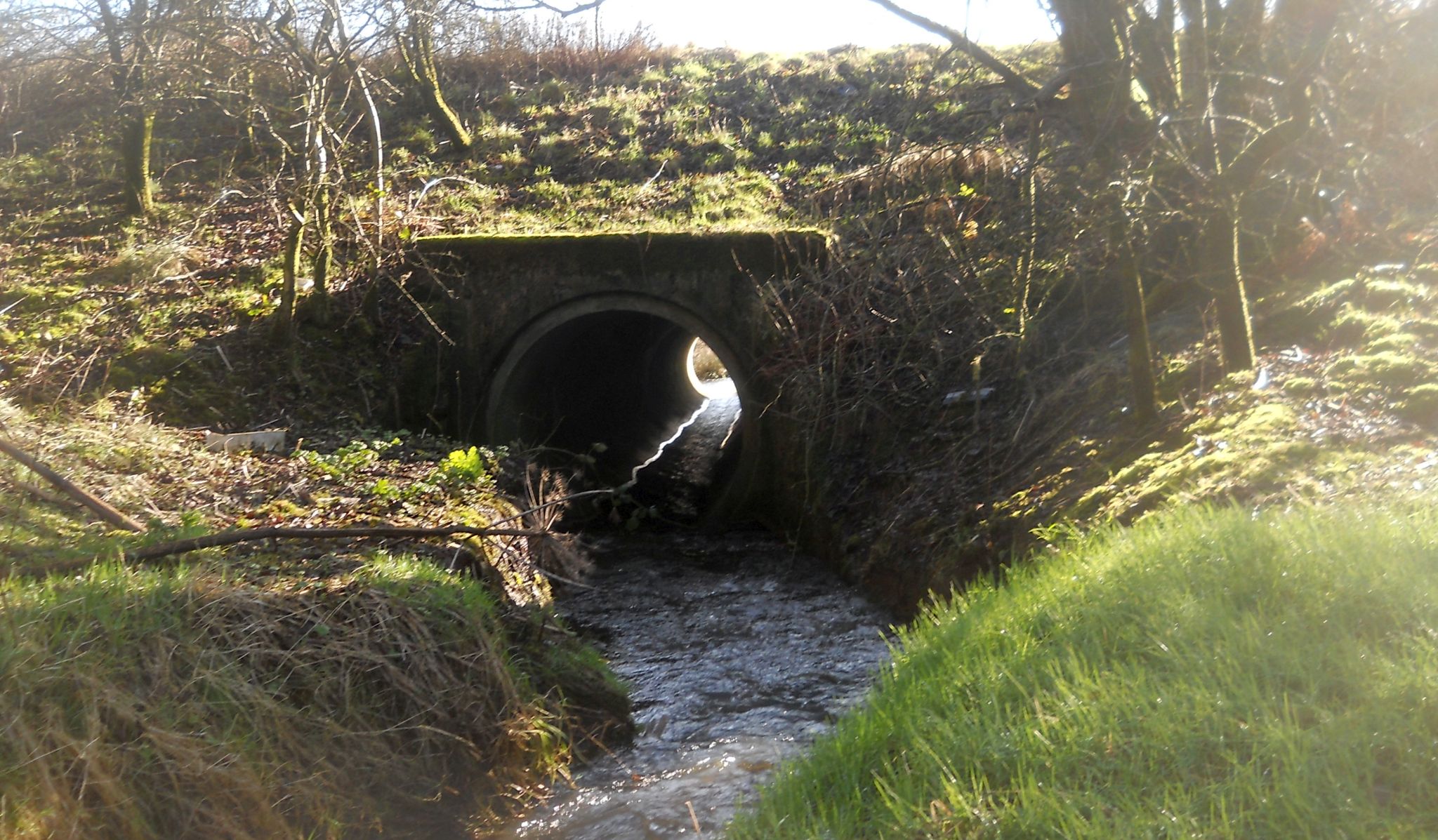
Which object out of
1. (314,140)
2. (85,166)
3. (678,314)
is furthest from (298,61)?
(85,166)

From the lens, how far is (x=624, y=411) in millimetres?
15930

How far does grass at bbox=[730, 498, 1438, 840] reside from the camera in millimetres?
3096

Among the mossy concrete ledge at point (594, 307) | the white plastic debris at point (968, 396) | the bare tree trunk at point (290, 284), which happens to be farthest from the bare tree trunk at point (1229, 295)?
the bare tree trunk at point (290, 284)

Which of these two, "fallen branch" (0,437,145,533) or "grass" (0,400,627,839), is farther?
"fallen branch" (0,437,145,533)

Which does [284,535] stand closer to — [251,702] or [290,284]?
[251,702]

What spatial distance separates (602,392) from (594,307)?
3.38 meters

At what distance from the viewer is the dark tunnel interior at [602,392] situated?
12.6 meters

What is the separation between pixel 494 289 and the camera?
39.2 ft

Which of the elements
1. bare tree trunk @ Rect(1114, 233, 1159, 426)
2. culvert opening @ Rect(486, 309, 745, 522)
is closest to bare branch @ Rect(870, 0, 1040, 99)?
bare tree trunk @ Rect(1114, 233, 1159, 426)

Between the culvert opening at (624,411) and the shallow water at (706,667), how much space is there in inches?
46.4

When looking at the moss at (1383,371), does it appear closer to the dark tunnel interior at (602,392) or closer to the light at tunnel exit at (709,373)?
the dark tunnel interior at (602,392)

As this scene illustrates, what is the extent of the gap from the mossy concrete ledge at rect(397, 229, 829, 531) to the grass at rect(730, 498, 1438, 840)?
6563 millimetres

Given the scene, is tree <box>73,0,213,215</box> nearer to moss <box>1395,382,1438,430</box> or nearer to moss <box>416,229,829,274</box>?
moss <box>416,229,829,274</box>

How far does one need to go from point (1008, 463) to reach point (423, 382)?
648 centimetres
